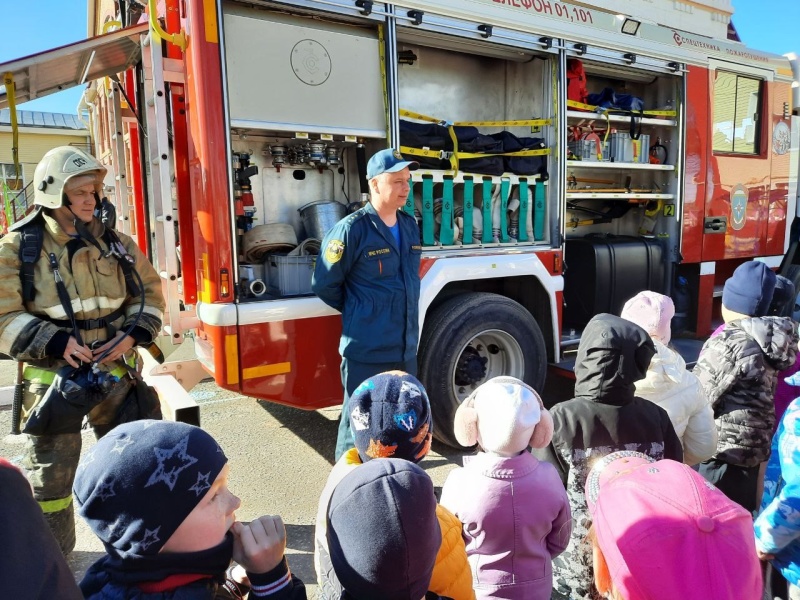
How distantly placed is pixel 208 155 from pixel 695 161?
13.3 feet

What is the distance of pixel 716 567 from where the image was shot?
1062 millimetres

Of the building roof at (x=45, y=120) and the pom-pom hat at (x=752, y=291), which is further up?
the building roof at (x=45, y=120)

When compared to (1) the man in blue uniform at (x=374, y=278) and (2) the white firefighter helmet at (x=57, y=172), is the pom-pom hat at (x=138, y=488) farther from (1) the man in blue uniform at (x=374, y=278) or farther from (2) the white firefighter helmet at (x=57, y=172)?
(1) the man in blue uniform at (x=374, y=278)

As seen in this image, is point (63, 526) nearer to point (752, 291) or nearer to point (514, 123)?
point (752, 291)

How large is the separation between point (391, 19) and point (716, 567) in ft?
10.3

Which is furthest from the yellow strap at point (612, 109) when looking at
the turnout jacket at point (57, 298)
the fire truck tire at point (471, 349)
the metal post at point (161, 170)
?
the turnout jacket at point (57, 298)

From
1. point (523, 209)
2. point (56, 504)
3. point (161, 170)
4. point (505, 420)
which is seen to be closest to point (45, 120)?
point (161, 170)

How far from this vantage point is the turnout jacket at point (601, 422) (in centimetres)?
185

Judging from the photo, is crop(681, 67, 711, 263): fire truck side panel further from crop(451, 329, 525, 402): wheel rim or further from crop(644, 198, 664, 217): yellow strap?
crop(451, 329, 525, 402): wheel rim

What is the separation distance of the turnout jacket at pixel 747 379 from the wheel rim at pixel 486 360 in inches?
61.6

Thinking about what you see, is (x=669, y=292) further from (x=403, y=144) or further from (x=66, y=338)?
(x=66, y=338)

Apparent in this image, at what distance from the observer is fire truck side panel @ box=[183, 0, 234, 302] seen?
9.32ft

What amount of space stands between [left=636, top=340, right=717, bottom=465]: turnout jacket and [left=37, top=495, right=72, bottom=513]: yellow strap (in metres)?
2.37

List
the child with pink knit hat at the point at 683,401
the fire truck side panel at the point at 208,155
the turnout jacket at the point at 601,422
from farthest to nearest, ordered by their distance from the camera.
→ 1. the fire truck side panel at the point at 208,155
2. the child with pink knit hat at the point at 683,401
3. the turnout jacket at the point at 601,422
